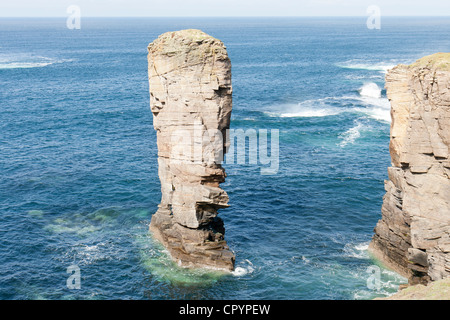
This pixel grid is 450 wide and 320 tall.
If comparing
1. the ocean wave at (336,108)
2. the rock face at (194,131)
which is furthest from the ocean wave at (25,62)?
the rock face at (194,131)

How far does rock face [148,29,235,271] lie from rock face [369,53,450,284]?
17.3 metres

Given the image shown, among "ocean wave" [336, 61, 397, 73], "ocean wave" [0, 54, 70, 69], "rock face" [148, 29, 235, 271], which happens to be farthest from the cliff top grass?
"ocean wave" [0, 54, 70, 69]

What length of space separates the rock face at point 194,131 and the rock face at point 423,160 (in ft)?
56.8

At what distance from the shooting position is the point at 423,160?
46.9m

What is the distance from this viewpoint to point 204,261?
53.0m

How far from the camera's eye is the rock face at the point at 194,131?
50219mm

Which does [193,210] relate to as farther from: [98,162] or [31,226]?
[98,162]

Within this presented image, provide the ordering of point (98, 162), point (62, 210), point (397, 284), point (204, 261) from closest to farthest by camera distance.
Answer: point (397, 284) → point (204, 261) → point (62, 210) → point (98, 162)

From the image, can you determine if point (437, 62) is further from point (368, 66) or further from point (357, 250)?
point (368, 66)

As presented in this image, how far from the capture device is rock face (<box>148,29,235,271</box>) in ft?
165

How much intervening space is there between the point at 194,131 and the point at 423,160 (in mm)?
22550

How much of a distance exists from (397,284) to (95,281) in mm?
30160
